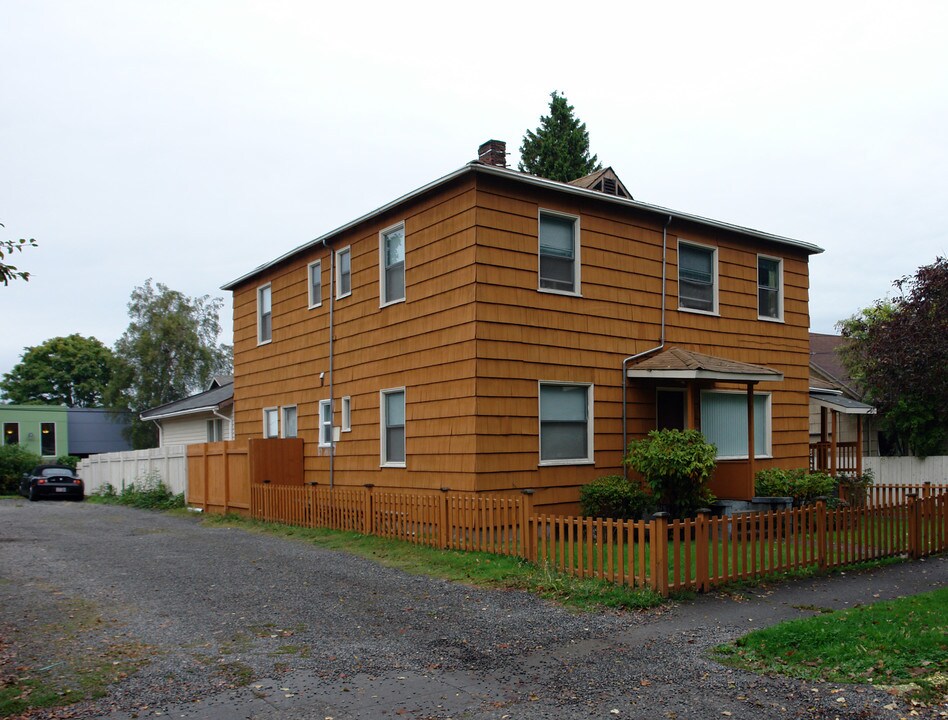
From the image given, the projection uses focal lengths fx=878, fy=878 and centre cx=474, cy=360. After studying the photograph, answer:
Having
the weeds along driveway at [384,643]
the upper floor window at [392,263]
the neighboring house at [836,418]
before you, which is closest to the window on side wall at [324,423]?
the upper floor window at [392,263]

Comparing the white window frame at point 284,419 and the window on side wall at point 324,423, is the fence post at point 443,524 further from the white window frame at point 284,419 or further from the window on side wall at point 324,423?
the white window frame at point 284,419

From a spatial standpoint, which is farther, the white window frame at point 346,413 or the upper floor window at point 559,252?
the white window frame at point 346,413

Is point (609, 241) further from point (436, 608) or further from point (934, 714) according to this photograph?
point (934, 714)

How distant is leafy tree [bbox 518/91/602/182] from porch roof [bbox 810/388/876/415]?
19.1 m

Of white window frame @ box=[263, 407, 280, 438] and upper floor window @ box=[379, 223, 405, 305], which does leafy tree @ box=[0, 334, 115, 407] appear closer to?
white window frame @ box=[263, 407, 280, 438]

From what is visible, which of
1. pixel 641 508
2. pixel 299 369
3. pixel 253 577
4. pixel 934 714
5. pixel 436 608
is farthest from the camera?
pixel 299 369

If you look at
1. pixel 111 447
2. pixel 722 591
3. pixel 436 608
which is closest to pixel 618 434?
pixel 722 591

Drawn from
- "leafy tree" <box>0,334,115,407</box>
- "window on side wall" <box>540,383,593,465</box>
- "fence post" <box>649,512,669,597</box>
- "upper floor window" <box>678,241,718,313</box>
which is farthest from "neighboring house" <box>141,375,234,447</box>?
"leafy tree" <box>0,334,115,407</box>

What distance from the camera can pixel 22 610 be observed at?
1009 cm

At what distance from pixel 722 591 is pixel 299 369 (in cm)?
1347

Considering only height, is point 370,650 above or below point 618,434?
below

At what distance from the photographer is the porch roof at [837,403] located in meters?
22.7

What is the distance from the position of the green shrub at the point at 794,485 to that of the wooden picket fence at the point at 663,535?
3.23m

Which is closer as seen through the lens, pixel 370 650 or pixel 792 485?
pixel 370 650
